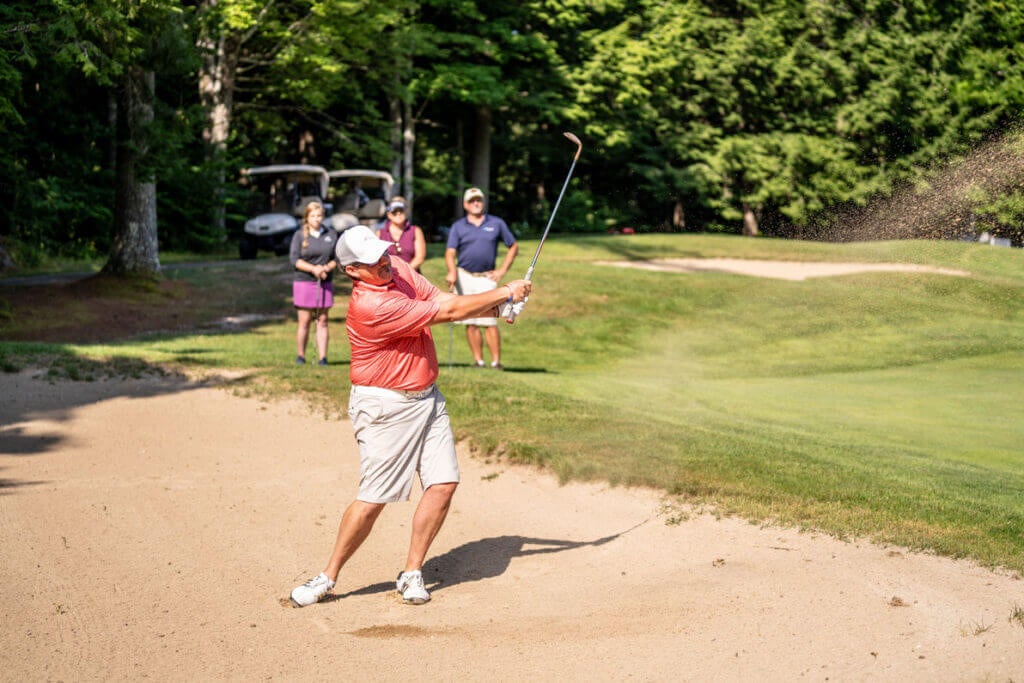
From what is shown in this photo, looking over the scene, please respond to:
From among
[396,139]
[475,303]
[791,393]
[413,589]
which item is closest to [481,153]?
[396,139]

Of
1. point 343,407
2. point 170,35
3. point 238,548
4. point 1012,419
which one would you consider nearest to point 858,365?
point 1012,419

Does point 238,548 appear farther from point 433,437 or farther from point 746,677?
point 746,677

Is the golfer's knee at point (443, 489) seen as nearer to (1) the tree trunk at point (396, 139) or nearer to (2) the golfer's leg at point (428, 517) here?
(2) the golfer's leg at point (428, 517)

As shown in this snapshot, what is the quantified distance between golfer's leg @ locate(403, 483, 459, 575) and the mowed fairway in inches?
103

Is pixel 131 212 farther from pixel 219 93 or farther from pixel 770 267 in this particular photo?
pixel 770 267

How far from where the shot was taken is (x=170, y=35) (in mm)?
21500

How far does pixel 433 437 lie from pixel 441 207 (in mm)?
52102

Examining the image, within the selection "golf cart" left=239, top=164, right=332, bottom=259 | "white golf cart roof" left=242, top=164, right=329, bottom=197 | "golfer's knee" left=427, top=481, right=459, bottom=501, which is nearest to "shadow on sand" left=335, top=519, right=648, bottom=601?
"golfer's knee" left=427, top=481, right=459, bottom=501

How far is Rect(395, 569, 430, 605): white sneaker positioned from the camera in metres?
7.41

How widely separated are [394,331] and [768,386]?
11.7 metres

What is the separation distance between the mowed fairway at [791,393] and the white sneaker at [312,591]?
3.17 meters

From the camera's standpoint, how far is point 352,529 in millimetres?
7379

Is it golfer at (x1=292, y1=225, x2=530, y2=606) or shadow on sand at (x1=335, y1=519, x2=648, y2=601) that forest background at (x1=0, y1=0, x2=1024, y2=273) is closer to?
shadow on sand at (x1=335, y1=519, x2=648, y2=601)

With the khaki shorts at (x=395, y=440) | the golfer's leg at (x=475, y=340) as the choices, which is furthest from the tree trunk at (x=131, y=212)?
the khaki shorts at (x=395, y=440)
